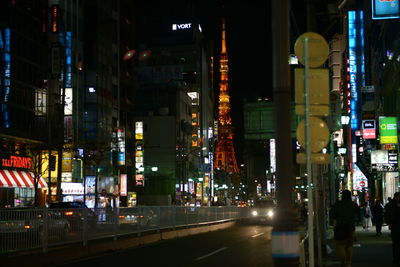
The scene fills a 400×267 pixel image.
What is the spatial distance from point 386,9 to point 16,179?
1121 inches

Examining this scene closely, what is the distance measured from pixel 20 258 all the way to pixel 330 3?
36.6ft

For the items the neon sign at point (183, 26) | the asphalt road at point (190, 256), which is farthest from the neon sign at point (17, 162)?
the neon sign at point (183, 26)

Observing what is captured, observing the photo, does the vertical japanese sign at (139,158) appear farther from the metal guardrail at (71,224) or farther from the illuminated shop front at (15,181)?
the metal guardrail at (71,224)

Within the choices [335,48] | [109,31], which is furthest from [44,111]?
[335,48]

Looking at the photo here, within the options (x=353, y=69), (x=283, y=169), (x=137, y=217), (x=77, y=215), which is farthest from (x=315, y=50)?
(x=353, y=69)

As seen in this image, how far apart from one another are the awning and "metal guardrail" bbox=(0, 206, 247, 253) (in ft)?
56.9

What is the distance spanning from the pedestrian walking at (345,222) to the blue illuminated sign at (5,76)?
114 feet

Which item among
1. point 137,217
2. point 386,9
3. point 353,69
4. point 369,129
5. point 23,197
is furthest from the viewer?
point 353,69

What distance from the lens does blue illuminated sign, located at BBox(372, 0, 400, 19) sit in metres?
32.8

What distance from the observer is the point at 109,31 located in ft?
238

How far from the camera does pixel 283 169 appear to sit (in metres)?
8.41

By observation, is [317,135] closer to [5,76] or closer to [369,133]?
[5,76]

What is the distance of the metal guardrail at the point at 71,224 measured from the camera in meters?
16.7

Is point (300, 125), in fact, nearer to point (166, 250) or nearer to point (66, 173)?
point (166, 250)
